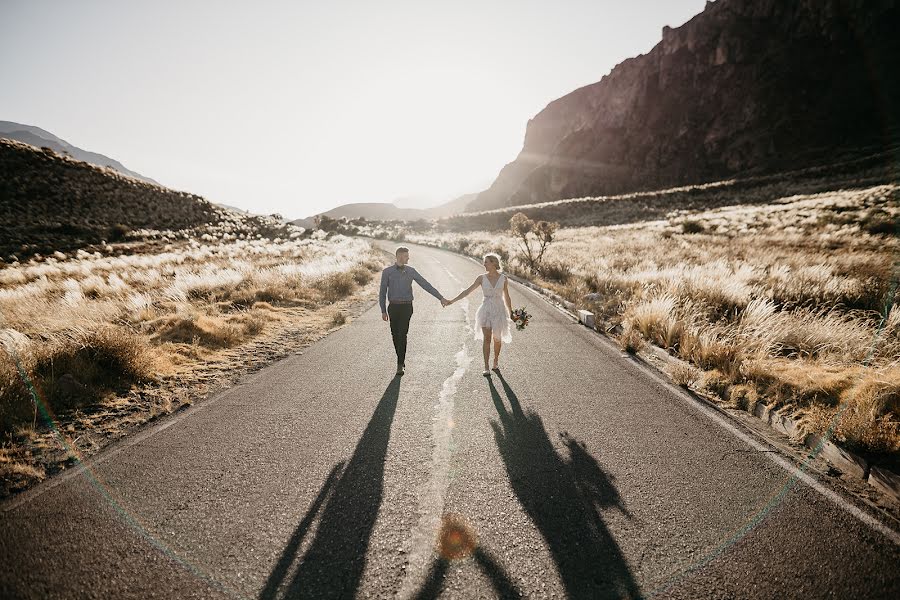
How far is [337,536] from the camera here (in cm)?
254

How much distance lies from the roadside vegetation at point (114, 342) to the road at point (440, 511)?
67 cm

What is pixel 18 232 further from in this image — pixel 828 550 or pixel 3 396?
pixel 828 550

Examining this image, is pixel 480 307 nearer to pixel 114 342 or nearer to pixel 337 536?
pixel 337 536

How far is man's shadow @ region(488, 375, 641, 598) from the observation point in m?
2.25

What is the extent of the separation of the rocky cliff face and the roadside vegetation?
263ft

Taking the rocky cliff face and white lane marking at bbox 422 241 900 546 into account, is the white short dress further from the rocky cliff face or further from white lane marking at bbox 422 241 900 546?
the rocky cliff face

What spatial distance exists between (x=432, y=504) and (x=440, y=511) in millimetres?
105

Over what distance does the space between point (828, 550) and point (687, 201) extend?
185ft

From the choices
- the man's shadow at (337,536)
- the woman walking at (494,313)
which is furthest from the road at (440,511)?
the woman walking at (494,313)

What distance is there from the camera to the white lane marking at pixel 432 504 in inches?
89.7

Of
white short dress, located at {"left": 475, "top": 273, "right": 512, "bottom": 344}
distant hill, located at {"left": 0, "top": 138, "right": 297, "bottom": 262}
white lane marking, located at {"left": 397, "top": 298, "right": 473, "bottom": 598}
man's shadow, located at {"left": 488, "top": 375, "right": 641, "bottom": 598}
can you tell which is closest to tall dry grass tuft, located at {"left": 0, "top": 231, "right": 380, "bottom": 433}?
white lane marking, located at {"left": 397, "top": 298, "right": 473, "bottom": 598}

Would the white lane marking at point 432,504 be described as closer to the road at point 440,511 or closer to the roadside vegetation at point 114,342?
the road at point 440,511

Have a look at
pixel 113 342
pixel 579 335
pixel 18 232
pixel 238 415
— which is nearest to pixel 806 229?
pixel 579 335

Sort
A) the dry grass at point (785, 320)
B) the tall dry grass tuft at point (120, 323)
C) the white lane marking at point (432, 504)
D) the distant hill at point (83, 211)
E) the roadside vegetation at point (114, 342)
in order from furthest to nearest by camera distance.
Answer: the distant hill at point (83, 211) → the tall dry grass tuft at point (120, 323) → the dry grass at point (785, 320) → the roadside vegetation at point (114, 342) → the white lane marking at point (432, 504)
